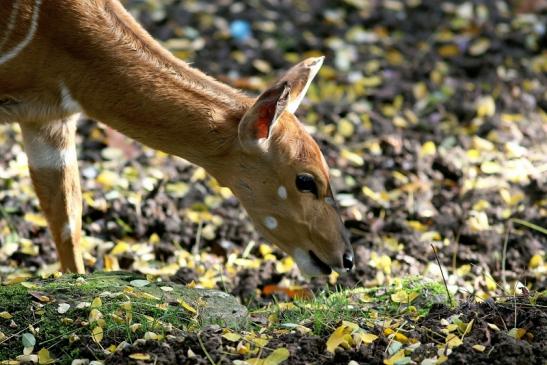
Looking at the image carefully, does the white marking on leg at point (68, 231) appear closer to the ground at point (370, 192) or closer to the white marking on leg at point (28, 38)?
the ground at point (370, 192)

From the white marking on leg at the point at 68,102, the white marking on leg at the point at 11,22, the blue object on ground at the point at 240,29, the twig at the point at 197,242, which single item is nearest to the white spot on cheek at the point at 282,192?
the white marking on leg at the point at 68,102

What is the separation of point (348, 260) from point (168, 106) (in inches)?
55.8

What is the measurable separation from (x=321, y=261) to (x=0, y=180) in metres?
3.18

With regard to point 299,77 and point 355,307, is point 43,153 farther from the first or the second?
point 355,307

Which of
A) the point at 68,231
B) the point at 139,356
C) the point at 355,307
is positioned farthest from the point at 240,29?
the point at 139,356

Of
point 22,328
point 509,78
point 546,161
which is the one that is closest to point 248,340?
point 22,328

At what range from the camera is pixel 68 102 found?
6387mm

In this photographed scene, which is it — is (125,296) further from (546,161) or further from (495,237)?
(546,161)

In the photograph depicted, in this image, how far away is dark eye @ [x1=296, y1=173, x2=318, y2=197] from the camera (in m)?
6.21

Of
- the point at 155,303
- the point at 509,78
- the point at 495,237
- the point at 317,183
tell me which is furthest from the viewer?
the point at 509,78

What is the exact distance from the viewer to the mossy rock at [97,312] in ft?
17.0

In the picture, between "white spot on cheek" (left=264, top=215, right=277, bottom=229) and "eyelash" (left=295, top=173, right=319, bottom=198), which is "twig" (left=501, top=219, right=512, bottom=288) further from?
"white spot on cheek" (left=264, top=215, right=277, bottom=229)

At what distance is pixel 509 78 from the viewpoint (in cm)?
1052

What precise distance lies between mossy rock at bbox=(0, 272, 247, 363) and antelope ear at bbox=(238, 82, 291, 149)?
92 centimetres
